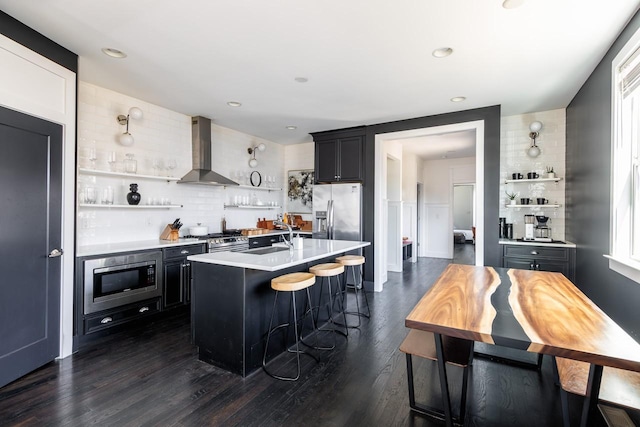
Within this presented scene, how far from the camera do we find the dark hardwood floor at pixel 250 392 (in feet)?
6.35

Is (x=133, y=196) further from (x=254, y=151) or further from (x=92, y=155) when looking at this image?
(x=254, y=151)

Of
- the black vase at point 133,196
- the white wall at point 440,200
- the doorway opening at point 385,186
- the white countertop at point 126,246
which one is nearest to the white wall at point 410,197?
the doorway opening at point 385,186

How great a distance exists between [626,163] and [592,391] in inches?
84.0

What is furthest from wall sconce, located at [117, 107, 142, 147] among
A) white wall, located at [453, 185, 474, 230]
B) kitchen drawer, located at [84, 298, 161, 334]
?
white wall, located at [453, 185, 474, 230]

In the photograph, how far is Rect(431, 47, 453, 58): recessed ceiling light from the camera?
2.70 m

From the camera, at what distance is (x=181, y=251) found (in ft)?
12.8

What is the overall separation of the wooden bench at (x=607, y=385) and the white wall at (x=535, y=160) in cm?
341

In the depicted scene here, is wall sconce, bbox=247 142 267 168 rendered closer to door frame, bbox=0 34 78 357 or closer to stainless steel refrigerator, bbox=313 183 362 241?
stainless steel refrigerator, bbox=313 183 362 241

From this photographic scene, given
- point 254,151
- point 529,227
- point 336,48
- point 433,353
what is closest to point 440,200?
point 529,227

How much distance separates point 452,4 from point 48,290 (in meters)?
3.80

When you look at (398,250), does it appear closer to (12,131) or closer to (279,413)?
(279,413)

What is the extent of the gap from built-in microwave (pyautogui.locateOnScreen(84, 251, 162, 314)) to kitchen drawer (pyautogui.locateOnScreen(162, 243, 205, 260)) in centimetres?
9

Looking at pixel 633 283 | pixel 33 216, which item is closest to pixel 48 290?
pixel 33 216

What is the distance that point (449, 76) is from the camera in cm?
322
